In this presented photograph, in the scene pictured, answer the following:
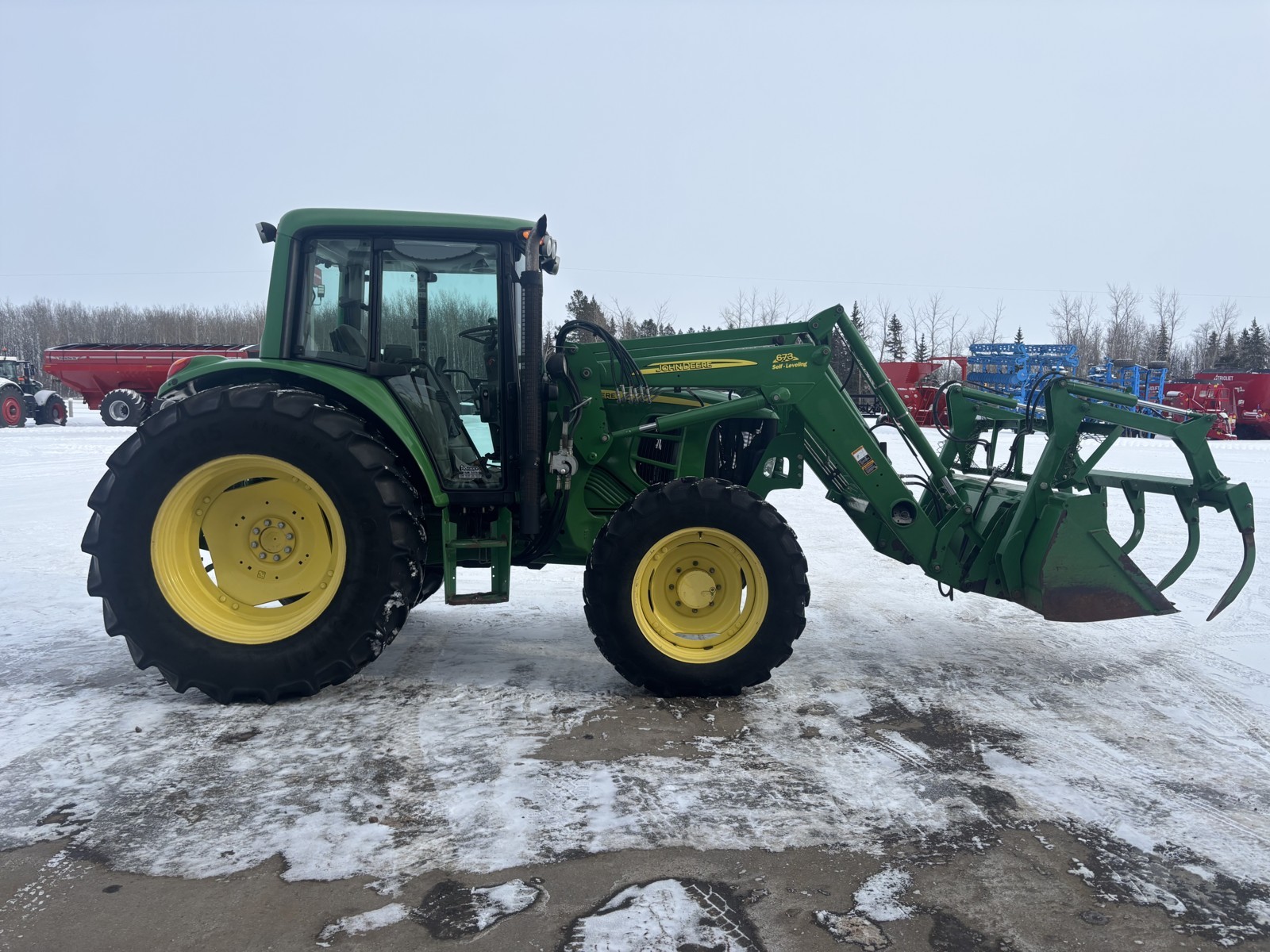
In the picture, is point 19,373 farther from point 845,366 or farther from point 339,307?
point 845,366

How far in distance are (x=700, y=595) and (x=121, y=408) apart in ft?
A: 80.6

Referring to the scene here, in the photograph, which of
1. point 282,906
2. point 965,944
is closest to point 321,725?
point 282,906

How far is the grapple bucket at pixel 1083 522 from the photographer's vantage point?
4363 mm

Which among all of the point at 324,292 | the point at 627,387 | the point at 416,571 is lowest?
the point at 416,571

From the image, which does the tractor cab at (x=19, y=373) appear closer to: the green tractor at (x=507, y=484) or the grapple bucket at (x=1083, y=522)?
the green tractor at (x=507, y=484)

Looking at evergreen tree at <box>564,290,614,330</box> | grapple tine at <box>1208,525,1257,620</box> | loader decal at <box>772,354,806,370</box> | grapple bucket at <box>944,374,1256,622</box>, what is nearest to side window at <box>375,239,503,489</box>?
loader decal at <box>772,354,806,370</box>

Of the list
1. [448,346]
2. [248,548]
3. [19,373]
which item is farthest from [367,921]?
[19,373]

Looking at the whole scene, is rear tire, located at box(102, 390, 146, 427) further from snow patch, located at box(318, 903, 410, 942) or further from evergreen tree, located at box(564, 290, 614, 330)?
snow patch, located at box(318, 903, 410, 942)

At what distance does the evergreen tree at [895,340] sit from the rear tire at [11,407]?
42682 mm

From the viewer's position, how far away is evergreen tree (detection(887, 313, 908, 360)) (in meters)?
51.0

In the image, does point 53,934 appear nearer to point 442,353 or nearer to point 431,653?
point 431,653

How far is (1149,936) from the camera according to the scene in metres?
2.35

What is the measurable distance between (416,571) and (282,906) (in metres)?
1.72

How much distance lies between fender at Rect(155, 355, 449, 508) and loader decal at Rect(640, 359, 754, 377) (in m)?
1.34
